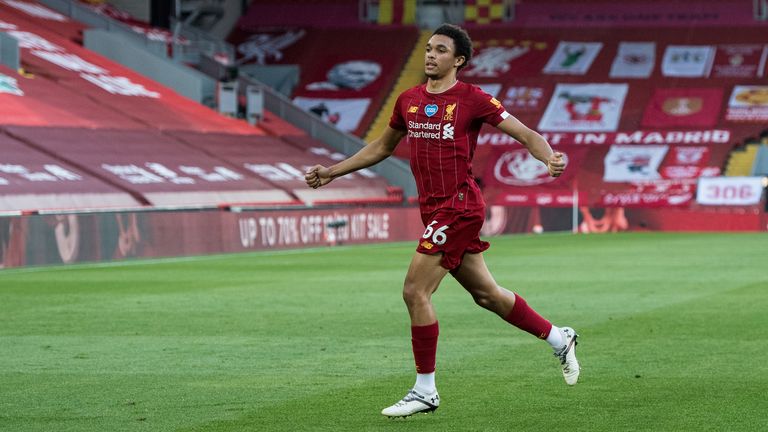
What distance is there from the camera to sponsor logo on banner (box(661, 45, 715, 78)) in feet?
193

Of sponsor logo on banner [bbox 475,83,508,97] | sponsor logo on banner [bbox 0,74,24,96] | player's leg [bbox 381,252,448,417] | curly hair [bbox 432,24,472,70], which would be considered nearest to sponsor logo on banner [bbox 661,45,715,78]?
sponsor logo on banner [bbox 475,83,508,97]

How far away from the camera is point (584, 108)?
57875 mm

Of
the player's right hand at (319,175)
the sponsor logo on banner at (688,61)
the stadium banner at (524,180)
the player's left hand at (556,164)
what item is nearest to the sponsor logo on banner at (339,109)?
the stadium banner at (524,180)

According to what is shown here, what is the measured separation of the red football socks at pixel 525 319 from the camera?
860 centimetres

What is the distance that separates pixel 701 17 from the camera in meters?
61.6

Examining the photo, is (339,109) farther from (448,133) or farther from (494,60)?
(448,133)

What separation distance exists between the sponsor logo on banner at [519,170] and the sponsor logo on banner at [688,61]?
7.85 m

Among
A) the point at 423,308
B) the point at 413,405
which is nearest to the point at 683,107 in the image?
the point at 423,308

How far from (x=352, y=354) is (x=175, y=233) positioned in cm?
1818

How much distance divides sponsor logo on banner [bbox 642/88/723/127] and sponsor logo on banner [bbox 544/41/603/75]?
3.55 metres

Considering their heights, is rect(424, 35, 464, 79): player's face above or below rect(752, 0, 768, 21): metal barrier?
above

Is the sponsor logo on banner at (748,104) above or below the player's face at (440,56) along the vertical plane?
below

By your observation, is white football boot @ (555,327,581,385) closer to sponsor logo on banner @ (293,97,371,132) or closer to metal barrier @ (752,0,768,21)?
sponsor logo on banner @ (293,97,371,132)

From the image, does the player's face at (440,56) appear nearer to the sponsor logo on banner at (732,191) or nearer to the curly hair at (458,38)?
the curly hair at (458,38)
